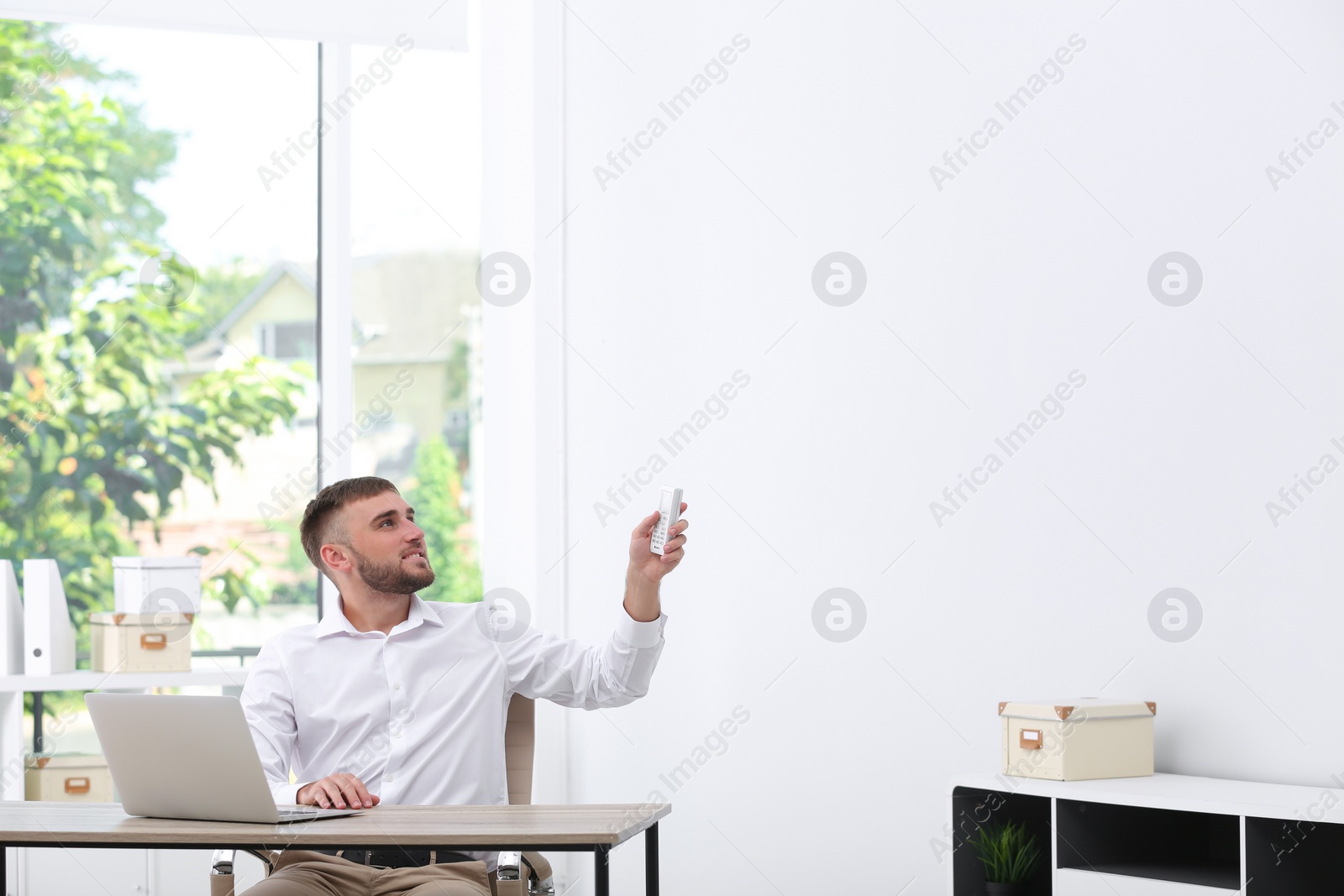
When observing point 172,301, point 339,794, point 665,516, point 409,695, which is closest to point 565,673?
point 409,695

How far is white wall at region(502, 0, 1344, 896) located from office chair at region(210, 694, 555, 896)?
914mm

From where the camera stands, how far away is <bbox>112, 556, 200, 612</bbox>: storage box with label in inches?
149

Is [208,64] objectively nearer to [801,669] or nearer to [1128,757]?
[801,669]

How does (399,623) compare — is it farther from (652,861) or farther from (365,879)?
(652,861)

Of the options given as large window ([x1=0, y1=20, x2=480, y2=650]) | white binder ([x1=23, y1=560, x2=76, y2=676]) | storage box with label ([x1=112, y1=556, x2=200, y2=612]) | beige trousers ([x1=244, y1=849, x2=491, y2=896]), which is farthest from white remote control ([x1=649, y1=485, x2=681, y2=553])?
large window ([x1=0, y1=20, x2=480, y2=650])

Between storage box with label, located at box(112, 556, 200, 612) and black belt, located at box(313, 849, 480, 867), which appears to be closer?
black belt, located at box(313, 849, 480, 867)

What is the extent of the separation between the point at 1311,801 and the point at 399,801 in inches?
61.1

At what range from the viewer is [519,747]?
253cm

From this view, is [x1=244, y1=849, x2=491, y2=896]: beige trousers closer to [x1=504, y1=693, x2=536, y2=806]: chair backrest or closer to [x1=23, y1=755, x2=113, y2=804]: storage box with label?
[x1=504, y1=693, x2=536, y2=806]: chair backrest

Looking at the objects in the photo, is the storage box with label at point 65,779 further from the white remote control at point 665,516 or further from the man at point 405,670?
the white remote control at point 665,516

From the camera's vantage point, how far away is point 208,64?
4520 millimetres

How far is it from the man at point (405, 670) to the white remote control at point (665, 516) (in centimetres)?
2

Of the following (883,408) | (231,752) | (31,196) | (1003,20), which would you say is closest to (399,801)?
(231,752)

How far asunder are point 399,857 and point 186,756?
497 millimetres
